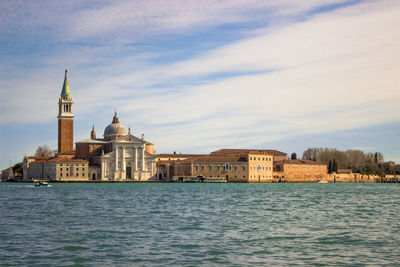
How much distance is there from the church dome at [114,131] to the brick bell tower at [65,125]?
6.17 meters

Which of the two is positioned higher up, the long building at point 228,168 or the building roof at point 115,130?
the building roof at point 115,130

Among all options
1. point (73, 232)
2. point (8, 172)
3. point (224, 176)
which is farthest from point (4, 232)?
point (8, 172)

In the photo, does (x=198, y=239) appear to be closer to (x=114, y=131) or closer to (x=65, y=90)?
(x=114, y=131)

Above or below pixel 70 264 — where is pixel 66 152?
Answer: above

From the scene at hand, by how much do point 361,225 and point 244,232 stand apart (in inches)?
183

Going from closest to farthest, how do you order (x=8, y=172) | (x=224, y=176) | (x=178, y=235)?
(x=178, y=235)
(x=224, y=176)
(x=8, y=172)

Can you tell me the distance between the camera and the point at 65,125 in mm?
91812

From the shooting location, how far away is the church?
84.9 metres

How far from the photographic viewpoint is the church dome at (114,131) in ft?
306

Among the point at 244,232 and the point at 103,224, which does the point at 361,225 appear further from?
the point at 103,224

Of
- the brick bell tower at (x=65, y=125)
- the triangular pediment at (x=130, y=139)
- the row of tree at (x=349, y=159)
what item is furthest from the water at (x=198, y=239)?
the row of tree at (x=349, y=159)

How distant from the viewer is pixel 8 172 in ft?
368

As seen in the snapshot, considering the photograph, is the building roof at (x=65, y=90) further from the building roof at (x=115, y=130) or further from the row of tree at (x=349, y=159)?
the row of tree at (x=349, y=159)

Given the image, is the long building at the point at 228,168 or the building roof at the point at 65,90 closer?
the long building at the point at 228,168
